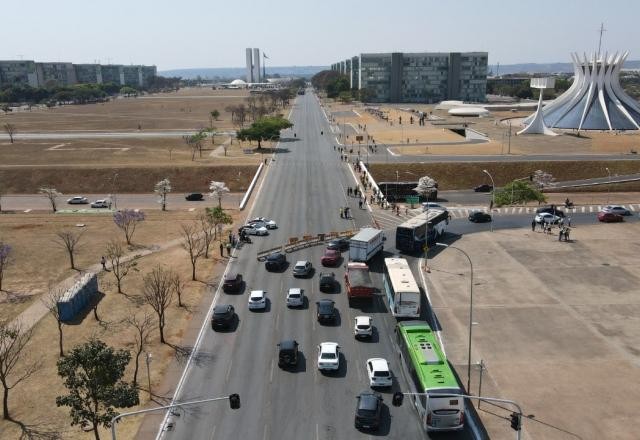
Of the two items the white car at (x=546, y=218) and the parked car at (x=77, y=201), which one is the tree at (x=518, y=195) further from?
the parked car at (x=77, y=201)

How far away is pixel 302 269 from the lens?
5056 centimetres

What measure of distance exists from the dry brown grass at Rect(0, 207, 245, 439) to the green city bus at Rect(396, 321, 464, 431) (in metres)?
15.6

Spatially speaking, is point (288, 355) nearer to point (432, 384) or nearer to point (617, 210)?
point (432, 384)

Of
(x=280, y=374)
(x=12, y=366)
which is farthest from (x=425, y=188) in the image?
(x=12, y=366)

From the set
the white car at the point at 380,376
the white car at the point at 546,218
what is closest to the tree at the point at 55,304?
the white car at the point at 380,376

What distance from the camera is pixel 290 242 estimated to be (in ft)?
194

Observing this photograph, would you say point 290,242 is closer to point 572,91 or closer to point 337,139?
point 337,139

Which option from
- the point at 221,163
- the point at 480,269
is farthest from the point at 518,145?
the point at 480,269

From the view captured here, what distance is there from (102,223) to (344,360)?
48.7 meters

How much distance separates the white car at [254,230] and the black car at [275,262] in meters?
10.8

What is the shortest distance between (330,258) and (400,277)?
12.1 meters

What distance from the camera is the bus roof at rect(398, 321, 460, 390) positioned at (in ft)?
91.7

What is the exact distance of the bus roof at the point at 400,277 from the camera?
40375 mm

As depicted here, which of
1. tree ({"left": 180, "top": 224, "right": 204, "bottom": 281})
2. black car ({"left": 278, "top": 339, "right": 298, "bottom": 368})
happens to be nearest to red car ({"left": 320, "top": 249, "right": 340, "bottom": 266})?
tree ({"left": 180, "top": 224, "right": 204, "bottom": 281})
